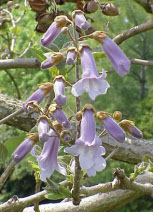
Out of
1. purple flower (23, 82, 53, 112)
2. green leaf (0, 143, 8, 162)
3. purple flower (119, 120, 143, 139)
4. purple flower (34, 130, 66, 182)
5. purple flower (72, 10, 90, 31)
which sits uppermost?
purple flower (72, 10, 90, 31)

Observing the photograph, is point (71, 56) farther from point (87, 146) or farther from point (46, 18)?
point (46, 18)

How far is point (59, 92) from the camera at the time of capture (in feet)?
1.86

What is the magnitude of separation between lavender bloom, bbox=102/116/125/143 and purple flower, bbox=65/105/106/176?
0.02 m

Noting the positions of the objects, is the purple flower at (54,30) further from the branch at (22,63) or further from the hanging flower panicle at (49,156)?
the branch at (22,63)

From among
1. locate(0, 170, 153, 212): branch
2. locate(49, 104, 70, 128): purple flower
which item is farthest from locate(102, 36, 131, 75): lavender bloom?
locate(0, 170, 153, 212): branch

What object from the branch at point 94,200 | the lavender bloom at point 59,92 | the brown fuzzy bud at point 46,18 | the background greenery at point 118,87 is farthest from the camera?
the background greenery at point 118,87

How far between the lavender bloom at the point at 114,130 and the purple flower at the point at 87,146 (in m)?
0.02

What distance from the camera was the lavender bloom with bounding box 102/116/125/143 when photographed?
0.57m

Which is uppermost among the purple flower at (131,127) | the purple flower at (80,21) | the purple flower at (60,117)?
the purple flower at (80,21)

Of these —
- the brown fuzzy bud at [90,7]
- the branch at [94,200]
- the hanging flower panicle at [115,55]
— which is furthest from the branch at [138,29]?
the hanging flower panicle at [115,55]

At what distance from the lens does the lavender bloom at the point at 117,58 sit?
601 millimetres

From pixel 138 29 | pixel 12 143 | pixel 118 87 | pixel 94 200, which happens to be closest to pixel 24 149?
pixel 12 143

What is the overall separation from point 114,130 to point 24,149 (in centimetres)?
15

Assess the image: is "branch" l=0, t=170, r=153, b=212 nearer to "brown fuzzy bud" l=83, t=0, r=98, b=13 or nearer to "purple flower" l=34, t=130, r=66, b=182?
"purple flower" l=34, t=130, r=66, b=182
